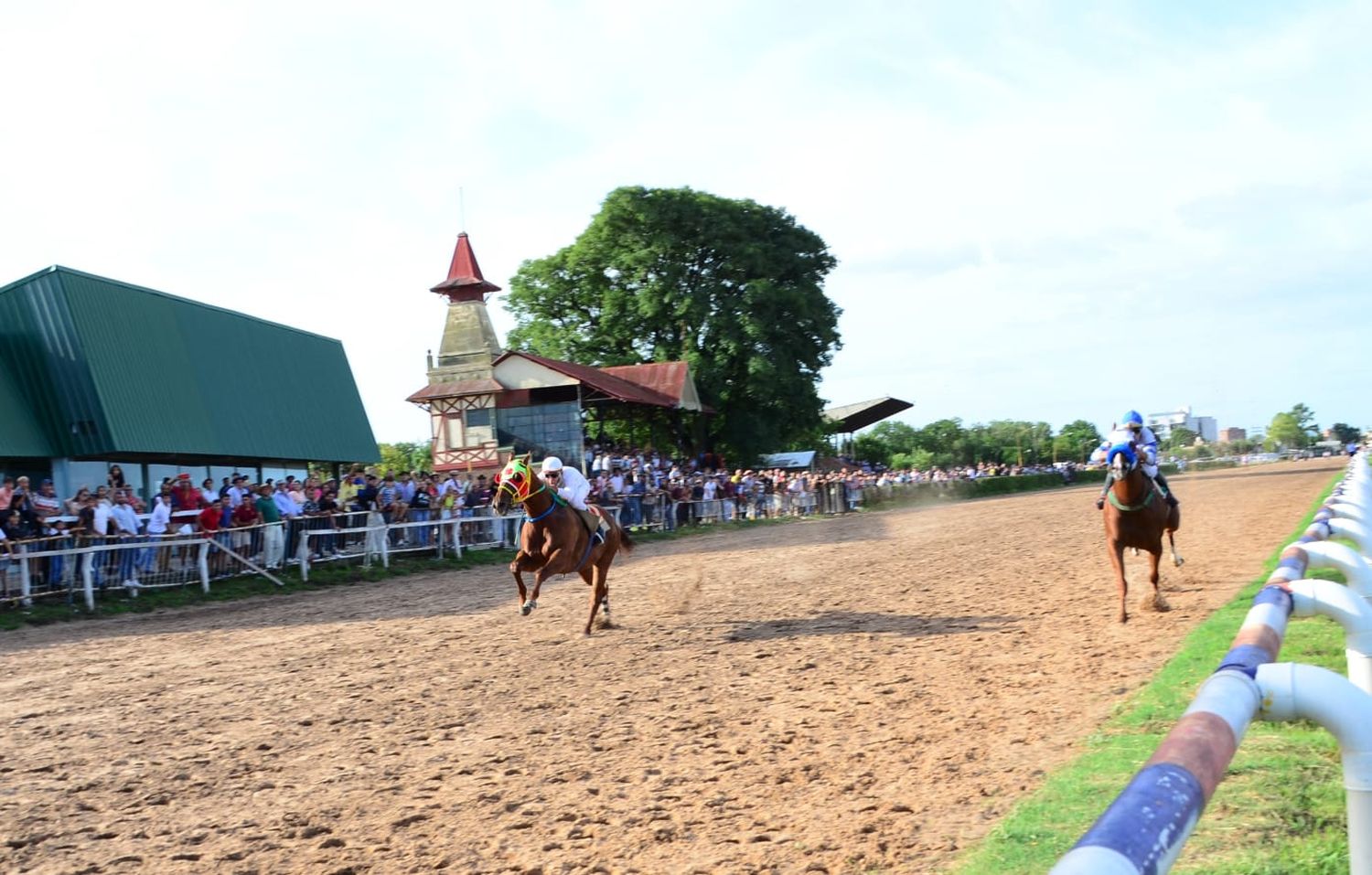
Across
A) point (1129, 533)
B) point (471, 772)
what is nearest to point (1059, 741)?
point (471, 772)

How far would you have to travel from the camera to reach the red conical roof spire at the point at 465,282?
172 feet

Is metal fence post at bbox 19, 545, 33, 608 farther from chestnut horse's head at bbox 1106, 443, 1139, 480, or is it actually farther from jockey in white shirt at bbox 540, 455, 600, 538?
chestnut horse's head at bbox 1106, 443, 1139, 480

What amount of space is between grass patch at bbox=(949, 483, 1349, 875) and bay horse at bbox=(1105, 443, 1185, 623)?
384 centimetres

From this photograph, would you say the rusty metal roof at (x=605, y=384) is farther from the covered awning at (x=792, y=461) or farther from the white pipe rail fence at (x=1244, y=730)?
the white pipe rail fence at (x=1244, y=730)

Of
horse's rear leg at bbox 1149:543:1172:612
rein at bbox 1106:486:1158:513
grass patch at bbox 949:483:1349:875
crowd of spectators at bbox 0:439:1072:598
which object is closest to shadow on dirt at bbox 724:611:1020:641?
horse's rear leg at bbox 1149:543:1172:612

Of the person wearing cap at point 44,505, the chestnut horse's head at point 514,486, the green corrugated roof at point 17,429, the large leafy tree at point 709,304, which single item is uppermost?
the large leafy tree at point 709,304

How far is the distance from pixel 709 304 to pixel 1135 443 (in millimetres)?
40175

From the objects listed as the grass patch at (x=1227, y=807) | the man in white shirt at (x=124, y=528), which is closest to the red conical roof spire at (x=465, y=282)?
the man in white shirt at (x=124, y=528)

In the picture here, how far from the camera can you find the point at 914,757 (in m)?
6.70

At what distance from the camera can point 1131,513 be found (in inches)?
447

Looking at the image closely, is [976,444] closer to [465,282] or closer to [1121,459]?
[465,282]

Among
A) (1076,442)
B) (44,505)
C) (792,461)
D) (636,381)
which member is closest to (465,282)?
(636,381)

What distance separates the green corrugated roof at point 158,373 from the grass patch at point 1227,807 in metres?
21.1

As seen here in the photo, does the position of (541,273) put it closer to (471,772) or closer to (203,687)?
(203,687)
